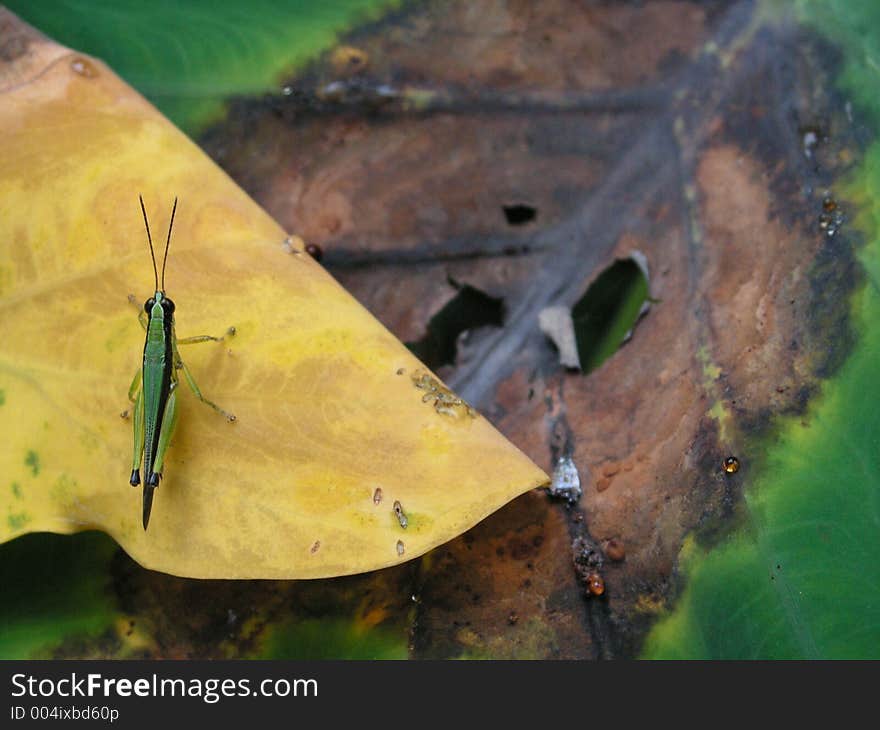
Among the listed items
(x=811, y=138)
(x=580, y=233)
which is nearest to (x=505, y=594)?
(x=580, y=233)

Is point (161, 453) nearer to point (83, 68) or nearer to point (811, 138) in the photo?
point (83, 68)

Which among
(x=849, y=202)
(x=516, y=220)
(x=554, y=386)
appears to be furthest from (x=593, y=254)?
(x=849, y=202)

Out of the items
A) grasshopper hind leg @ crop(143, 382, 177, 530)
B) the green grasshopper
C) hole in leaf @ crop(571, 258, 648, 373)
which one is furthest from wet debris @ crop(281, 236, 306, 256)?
hole in leaf @ crop(571, 258, 648, 373)

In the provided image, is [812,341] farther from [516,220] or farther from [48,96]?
[48,96]

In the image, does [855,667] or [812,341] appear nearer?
[855,667]

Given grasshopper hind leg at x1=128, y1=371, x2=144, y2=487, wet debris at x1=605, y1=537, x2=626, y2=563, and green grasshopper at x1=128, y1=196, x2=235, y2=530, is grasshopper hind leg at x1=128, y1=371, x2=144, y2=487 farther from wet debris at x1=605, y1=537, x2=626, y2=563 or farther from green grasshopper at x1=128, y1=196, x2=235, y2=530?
wet debris at x1=605, y1=537, x2=626, y2=563

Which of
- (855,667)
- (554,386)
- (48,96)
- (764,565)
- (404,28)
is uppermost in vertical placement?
(404,28)

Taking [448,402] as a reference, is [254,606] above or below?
below

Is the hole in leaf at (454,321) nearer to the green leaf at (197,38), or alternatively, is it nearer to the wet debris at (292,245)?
the wet debris at (292,245)
